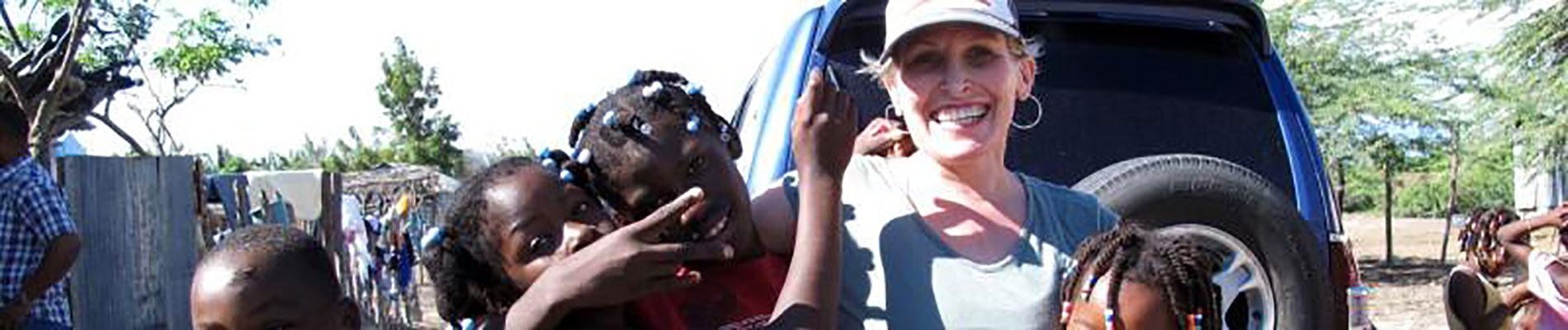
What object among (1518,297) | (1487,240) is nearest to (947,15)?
(1518,297)

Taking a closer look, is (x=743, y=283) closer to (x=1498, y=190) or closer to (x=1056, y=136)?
(x=1056, y=136)

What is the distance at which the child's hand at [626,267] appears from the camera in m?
1.56

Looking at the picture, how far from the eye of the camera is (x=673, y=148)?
180cm

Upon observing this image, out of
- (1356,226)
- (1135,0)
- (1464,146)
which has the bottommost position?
(1356,226)

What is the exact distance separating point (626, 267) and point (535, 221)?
0.22 m

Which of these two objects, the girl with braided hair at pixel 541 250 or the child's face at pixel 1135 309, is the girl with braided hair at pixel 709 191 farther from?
the child's face at pixel 1135 309

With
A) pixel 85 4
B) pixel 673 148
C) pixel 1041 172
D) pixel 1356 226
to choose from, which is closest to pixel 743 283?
pixel 673 148

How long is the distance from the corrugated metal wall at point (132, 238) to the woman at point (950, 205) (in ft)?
21.3

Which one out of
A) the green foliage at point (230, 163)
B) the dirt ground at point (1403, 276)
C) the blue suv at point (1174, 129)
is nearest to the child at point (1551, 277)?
the blue suv at point (1174, 129)

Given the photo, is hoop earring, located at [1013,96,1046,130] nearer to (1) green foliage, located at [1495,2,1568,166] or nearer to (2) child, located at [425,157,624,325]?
(2) child, located at [425,157,624,325]

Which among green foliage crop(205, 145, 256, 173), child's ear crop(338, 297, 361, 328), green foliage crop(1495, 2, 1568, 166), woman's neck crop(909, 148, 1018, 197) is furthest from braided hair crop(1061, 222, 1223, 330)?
green foliage crop(205, 145, 256, 173)

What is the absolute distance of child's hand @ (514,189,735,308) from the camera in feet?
5.13

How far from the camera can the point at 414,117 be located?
37344 millimetres

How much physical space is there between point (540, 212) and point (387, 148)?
122 ft
